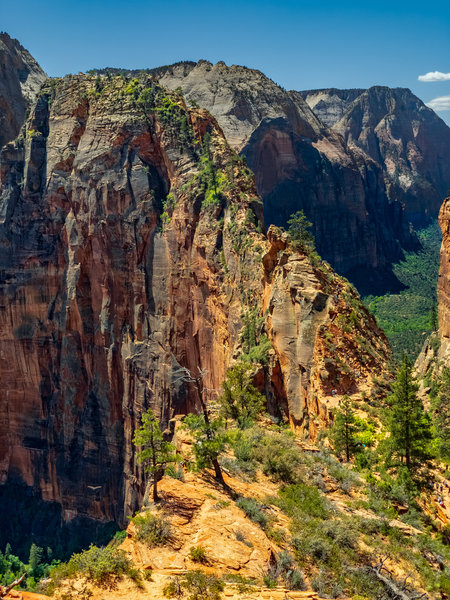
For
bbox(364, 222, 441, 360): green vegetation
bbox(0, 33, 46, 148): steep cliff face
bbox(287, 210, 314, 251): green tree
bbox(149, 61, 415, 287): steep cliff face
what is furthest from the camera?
bbox(149, 61, 415, 287): steep cliff face

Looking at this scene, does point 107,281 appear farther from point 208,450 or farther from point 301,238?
point 208,450

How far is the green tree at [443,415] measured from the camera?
33.3 meters

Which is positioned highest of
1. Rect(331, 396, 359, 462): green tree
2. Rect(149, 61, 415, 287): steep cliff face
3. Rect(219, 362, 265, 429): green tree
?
Rect(149, 61, 415, 287): steep cliff face

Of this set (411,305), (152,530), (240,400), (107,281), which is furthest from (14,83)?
(152,530)

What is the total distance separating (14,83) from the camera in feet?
406

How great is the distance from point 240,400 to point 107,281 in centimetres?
3643

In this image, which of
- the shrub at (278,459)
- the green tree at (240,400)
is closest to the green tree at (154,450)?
the shrub at (278,459)

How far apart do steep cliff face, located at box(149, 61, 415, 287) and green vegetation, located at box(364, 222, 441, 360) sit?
8.33m

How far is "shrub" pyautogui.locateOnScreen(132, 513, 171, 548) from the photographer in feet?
57.1

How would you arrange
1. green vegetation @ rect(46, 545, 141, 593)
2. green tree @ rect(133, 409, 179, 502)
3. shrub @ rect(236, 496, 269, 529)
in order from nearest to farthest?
green vegetation @ rect(46, 545, 141, 593) → shrub @ rect(236, 496, 269, 529) → green tree @ rect(133, 409, 179, 502)

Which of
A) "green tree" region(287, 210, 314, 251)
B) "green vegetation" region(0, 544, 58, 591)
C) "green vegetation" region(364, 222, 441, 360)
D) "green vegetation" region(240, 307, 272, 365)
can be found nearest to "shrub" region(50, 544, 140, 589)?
"green vegetation" region(240, 307, 272, 365)

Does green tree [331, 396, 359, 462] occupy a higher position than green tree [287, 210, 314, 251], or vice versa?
green tree [287, 210, 314, 251]

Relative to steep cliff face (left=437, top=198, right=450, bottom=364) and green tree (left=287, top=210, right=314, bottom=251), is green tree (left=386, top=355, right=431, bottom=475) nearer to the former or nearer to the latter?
green tree (left=287, top=210, right=314, bottom=251)

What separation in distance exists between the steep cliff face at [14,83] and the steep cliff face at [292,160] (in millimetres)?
31443
